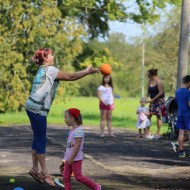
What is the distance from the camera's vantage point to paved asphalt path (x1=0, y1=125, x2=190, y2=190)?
958 cm

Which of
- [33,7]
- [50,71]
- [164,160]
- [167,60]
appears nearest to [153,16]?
[33,7]

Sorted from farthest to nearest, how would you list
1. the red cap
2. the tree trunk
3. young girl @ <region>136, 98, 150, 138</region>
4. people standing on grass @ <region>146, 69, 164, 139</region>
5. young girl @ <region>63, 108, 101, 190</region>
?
the tree trunk
young girl @ <region>136, 98, 150, 138</region>
people standing on grass @ <region>146, 69, 164, 139</region>
the red cap
young girl @ <region>63, 108, 101, 190</region>

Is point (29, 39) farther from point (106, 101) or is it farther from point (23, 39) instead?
point (106, 101)

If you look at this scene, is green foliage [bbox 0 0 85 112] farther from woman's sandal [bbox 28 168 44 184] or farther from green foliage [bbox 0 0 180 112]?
woman's sandal [bbox 28 168 44 184]

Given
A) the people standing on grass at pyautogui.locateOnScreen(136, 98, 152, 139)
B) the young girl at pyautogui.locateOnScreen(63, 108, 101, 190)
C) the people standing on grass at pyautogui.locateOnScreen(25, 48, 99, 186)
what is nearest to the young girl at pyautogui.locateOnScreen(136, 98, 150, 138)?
the people standing on grass at pyautogui.locateOnScreen(136, 98, 152, 139)

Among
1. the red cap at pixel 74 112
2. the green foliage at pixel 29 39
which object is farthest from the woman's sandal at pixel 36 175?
the green foliage at pixel 29 39

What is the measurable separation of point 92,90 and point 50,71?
101 metres

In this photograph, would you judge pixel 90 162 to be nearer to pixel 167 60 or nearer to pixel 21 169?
pixel 21 169

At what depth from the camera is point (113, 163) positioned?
12.2m

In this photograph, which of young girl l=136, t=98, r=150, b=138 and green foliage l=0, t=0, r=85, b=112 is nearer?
young girl l=136, t=98, r=150, b=138

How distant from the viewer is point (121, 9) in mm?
43344

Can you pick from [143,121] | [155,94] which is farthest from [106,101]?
[155,94]

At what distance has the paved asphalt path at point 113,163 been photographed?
9.58 metres

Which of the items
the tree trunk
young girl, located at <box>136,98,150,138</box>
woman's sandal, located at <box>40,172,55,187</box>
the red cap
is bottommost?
woman's sandal, located at <box>40,172,55,187</box>
